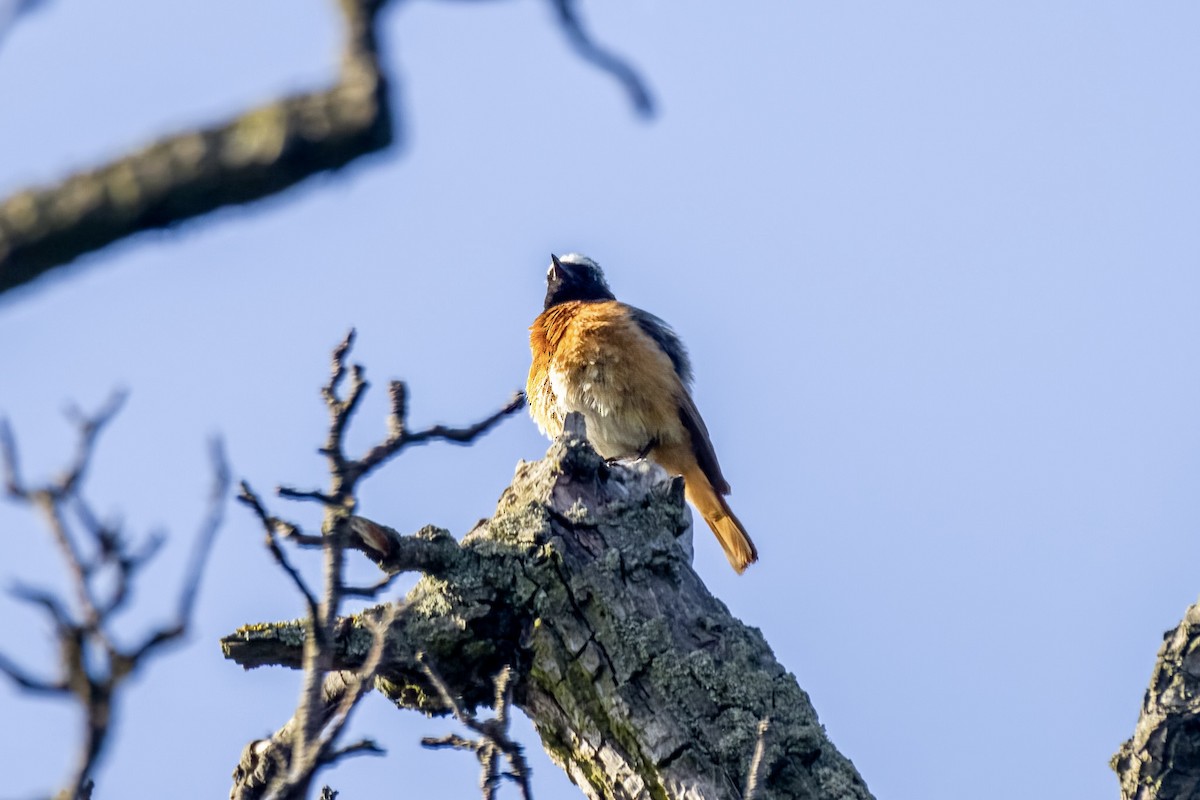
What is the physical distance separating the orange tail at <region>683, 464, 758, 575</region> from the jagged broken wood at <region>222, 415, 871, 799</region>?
12.0 feet

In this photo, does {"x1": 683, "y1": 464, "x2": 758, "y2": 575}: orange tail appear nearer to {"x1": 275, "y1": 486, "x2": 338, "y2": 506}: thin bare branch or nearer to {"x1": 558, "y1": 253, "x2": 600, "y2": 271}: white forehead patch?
{"x1": 558, "y1": 253, "x2": 600, "y2": 271}: white forehead patch

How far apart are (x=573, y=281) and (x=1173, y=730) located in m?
6.32

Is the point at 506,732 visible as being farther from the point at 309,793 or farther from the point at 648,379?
the point at 648,379

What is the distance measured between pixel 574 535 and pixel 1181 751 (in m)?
1.87

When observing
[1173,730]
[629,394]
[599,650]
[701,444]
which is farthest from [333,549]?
[701,444]

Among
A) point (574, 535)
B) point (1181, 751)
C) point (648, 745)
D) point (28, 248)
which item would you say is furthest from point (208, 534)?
point (1181, 751)

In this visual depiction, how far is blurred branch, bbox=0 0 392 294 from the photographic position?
1417 millimetres

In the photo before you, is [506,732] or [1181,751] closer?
[506,732]

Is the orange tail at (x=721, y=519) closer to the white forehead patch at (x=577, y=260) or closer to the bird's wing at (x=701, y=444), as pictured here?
the bird's wing at (x=701, y=444)

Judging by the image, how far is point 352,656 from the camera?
165 inches

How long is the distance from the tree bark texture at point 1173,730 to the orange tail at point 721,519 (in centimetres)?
446

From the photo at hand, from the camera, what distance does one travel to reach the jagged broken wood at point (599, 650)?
3982 mm

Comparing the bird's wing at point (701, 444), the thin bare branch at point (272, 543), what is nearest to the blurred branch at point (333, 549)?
the thin bare branch at point (272, 543)

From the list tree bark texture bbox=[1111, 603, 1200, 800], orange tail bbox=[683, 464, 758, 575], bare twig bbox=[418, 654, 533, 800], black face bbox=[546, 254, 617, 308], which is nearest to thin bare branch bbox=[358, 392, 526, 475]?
bare twig bbox=[418, 654, 533, 800]
